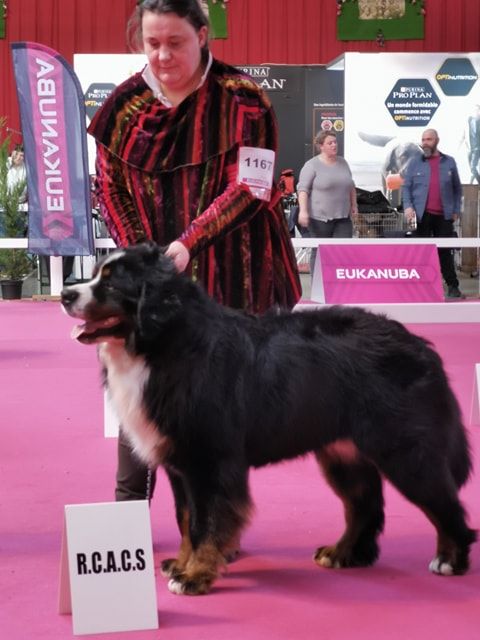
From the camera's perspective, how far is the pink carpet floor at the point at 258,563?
276cm

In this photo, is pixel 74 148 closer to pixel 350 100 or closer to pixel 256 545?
pixel 350 100

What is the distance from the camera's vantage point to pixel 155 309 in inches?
109

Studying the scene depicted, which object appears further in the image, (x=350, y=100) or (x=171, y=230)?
(x=350, y=100)

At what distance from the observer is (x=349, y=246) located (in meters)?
9.85

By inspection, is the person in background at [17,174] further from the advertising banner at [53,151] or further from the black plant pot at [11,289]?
the advertising banner at [53,151]

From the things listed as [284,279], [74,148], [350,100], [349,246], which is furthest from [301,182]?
[284,279]

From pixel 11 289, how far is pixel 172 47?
935cm

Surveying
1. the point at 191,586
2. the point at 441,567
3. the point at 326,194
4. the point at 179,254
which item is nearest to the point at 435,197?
the point at 326,194

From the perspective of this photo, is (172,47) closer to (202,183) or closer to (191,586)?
(202,183)

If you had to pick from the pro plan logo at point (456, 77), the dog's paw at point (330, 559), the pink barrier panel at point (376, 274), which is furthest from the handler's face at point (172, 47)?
the pro plan logo at point (456, 77)

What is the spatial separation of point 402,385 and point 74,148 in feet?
25.7

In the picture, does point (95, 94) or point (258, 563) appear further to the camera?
point (95, 94)

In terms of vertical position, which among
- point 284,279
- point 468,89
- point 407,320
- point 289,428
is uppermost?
point 468,89

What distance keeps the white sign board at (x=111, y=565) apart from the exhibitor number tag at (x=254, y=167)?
3.51ft
